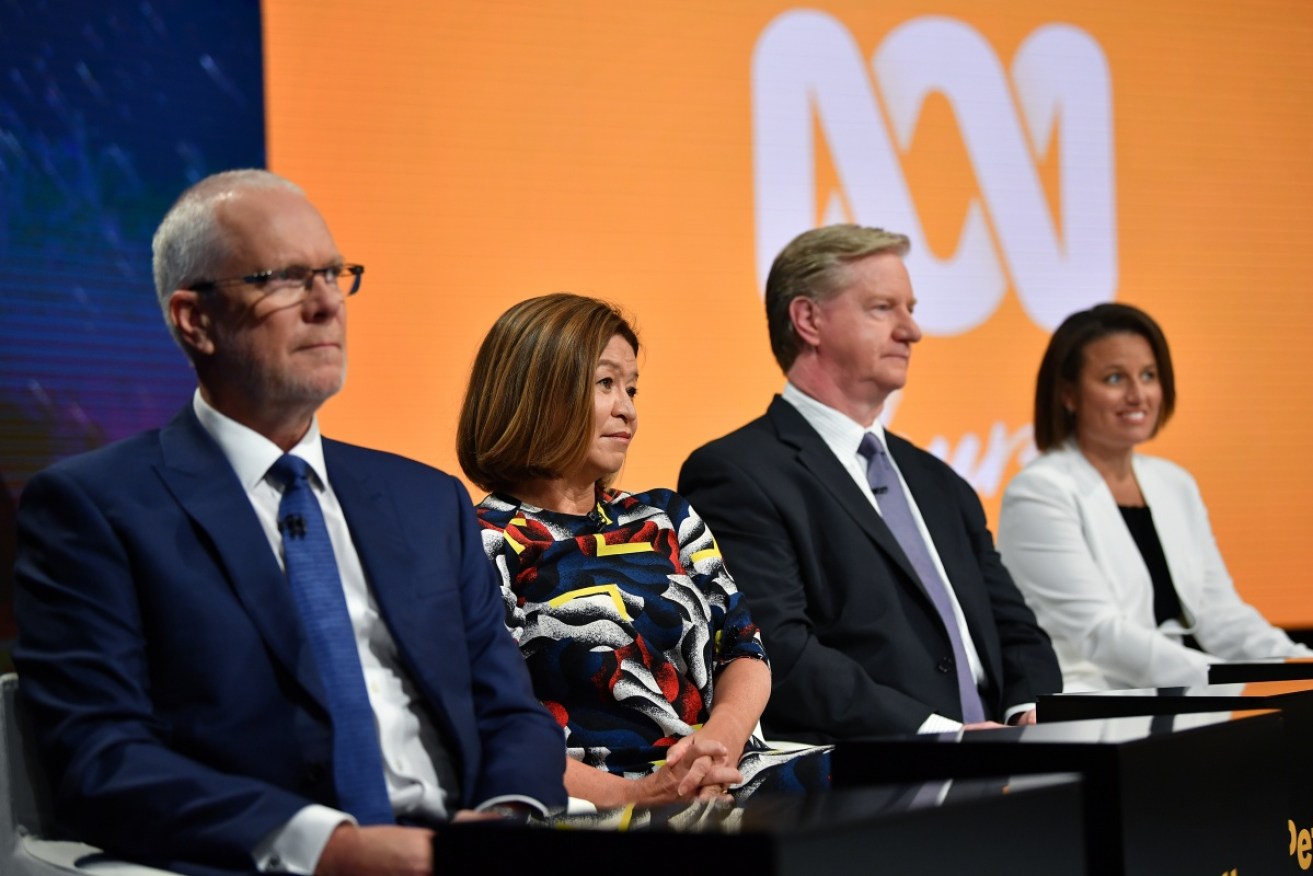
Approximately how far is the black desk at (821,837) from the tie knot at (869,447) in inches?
68.2

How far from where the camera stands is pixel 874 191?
4629 millimetres

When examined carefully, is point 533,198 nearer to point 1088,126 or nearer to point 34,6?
point 34,6

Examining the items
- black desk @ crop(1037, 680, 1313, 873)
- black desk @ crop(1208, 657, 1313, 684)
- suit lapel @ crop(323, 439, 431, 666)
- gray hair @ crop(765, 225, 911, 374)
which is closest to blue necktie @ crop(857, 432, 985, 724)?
gray hair @ crop(765, 225, 911, 374)

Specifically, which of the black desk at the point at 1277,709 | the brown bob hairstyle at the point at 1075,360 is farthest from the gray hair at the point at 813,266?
the black desk at the point at 1277,709

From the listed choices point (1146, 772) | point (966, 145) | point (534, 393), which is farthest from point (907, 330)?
point (1146, 772)

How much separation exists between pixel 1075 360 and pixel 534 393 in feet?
6.89

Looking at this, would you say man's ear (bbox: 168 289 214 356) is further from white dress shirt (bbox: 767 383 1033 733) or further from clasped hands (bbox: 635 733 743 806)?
white dress shirt (bbox: 767 383 1033 733)

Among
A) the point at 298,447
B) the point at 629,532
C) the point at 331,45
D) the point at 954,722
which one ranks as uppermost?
the point at 331,45

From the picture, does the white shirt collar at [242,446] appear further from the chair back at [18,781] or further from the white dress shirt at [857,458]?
the white dress shirt at [857,458]

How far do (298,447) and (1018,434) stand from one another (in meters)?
3.11

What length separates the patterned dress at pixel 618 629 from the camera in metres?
2.66

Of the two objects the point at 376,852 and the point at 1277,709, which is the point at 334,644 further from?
the point at 1277,709

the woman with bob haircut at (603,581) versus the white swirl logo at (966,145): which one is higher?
the white swirl logo at (966,145)

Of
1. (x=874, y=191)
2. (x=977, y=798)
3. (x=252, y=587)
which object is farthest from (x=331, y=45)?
(x=977, y=798)
